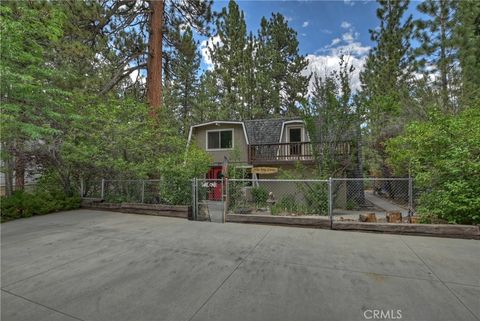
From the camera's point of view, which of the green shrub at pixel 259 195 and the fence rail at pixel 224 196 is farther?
the green shrub at pixel 259 195

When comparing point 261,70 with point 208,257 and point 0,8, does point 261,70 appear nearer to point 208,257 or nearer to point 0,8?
point 0,8

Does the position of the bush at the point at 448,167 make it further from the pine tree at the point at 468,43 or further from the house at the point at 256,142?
the house at the point at 256,142

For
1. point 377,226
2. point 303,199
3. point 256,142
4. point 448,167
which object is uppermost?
point 256,142

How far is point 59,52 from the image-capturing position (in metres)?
8.54

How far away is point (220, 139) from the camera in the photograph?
587 inches

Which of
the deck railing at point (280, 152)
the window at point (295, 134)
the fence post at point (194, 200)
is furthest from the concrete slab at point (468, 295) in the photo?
the window at point (295, 134)

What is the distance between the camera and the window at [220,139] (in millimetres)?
14664

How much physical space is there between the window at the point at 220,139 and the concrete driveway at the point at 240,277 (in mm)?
9732

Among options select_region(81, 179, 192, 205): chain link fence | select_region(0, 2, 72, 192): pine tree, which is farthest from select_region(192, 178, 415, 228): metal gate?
select_region(0, 2, 72, 192): pine tree

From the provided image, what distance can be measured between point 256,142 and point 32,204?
33.3 feet

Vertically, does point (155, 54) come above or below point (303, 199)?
above

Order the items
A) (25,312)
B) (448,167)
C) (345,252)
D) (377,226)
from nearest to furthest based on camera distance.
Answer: (25,312), (345,252), (448,167), (377,226)

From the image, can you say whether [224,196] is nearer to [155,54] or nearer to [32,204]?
[32,204]

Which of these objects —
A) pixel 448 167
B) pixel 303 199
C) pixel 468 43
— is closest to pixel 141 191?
pixel 303 199
